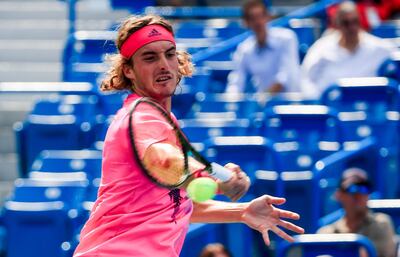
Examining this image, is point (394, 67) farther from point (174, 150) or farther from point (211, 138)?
point (174, 150)

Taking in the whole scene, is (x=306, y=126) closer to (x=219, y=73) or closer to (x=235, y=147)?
(x=235, y=147)

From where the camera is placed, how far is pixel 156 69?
158 inches

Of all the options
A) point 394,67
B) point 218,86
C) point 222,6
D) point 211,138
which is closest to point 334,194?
point 211,138

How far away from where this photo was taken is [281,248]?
5613 mm

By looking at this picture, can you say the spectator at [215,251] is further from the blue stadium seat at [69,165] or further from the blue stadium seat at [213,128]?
the blue stadium seat at [213,128]

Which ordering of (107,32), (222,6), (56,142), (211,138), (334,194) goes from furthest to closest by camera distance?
(222,6)
(107,32)
(56,142)
(211,138)
(334,194)

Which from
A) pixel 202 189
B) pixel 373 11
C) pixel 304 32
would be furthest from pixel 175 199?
pixel 373 11

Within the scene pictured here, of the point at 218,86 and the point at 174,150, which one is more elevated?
the point at 218,86

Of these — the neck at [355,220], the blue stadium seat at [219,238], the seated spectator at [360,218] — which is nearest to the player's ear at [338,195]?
the seated spectator at [360,218]

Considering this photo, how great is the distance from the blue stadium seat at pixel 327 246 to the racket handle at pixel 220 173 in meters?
1.92

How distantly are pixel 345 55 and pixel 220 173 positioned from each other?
4999 millimetres

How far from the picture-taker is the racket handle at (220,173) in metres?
3.60

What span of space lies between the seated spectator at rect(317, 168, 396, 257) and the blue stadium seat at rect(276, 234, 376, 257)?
0.55 meters

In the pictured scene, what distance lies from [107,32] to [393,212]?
14.3 feet
